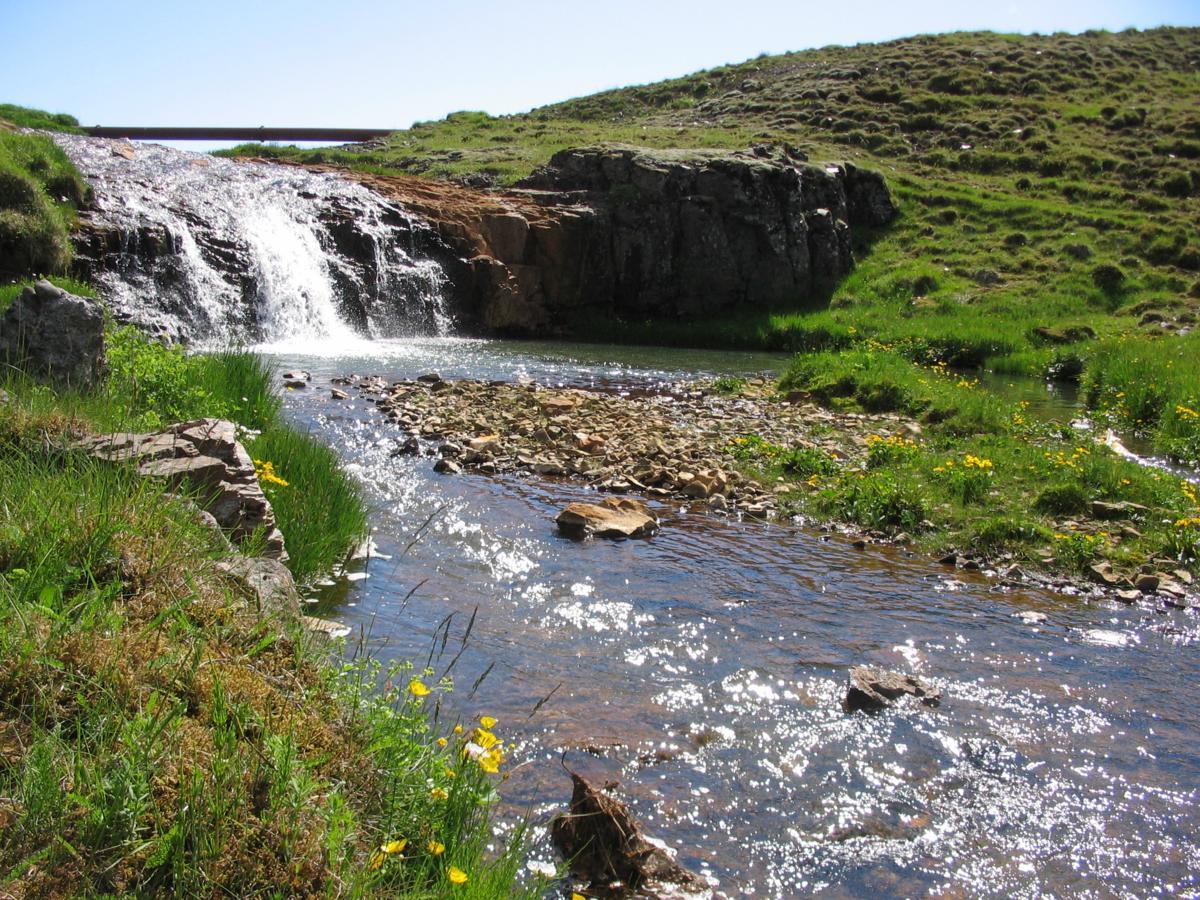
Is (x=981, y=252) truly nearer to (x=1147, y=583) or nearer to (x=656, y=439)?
(x=656, y=439)

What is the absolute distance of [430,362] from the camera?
19938mm

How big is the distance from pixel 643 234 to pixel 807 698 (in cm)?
2611

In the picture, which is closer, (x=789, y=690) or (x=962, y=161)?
(x=789, y=690)

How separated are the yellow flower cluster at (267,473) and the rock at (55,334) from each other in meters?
2.02

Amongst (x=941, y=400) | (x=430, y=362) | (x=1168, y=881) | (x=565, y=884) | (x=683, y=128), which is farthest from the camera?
(x=683, y=128)

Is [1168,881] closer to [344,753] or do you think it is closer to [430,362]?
[344,753]

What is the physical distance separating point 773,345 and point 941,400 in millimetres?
13727

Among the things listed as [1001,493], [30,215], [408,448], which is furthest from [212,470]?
[30,215]

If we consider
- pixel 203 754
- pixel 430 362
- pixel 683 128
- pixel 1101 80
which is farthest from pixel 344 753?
pixel 1101 80

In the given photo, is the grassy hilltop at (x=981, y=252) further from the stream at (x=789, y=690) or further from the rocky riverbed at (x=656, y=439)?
the stream at (x=789, y=690)

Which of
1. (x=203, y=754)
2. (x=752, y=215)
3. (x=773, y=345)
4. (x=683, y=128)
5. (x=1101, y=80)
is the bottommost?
(x=773, y=345)

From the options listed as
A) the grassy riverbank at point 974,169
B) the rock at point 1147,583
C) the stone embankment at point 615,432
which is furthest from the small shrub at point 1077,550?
the grassy riverbank at point 974,169

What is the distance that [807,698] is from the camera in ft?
19.3

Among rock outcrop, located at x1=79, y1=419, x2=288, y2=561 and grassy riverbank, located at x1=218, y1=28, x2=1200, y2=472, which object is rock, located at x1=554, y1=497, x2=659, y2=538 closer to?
rock outcrop, located at x1=79, y1=419, x2=288, y2=561
